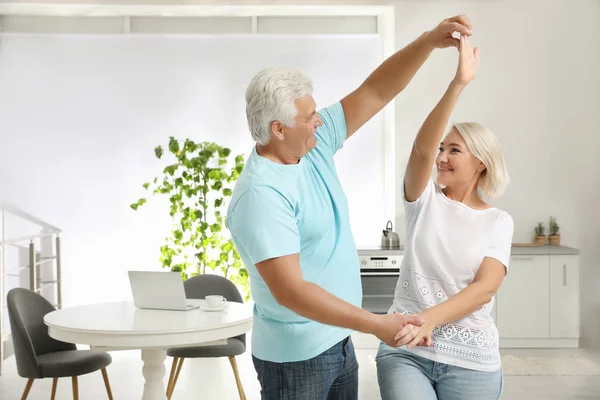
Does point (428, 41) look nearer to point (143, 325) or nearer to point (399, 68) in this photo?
point (399, 68)

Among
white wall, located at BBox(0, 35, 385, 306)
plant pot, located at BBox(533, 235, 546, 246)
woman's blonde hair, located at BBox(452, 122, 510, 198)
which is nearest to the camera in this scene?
woman's blonde hair, located at BBox(452, 122, 510, 198)

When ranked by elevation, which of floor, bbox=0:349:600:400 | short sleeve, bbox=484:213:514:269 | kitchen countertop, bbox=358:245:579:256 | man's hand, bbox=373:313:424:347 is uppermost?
short sleeve, bbox=484:213:514:269

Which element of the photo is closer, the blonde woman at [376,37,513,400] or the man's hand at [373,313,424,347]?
the man's hand at [373,313,424,347]

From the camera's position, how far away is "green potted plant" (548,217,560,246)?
657 centimetres

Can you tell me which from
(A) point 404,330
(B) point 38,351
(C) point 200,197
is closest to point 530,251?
(C) point 200,197

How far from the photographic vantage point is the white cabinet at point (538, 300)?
20.4 ft

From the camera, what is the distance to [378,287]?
20.4ft

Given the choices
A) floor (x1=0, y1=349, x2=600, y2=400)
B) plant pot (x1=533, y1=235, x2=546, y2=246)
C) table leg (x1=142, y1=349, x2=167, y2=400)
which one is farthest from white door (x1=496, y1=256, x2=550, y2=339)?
table leg (x1=142, y1=349, x2=167, y2=400)

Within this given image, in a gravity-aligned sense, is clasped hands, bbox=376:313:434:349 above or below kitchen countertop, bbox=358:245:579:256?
above

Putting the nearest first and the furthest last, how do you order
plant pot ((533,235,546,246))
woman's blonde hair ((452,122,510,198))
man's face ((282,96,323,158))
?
1. man's face ((282,96,323,158))
2. woman's blonde hair ((452,122,510,198))
3. plant pot ((533,235,546,246))

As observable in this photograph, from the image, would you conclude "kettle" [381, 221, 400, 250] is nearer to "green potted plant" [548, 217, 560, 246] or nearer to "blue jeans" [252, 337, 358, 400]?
"green potted plant" [548, 217, 560, 246]

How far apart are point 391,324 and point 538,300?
4.76 metres

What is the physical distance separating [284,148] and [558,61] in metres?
5.57

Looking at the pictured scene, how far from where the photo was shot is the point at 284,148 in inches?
72.2
